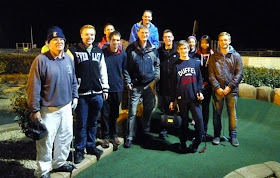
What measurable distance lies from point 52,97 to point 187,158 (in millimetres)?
2197

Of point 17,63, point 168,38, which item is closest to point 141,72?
point 168,38

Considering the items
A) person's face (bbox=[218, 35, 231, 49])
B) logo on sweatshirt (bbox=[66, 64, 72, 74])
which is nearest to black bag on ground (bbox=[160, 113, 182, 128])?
person's face (bbox=[218, 35, 231, 49])

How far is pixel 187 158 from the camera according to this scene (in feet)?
13.7

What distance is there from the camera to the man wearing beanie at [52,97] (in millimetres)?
3070

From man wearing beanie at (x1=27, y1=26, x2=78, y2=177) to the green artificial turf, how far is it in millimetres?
561

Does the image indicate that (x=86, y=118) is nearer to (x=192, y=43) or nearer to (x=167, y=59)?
(x=167, y=59)

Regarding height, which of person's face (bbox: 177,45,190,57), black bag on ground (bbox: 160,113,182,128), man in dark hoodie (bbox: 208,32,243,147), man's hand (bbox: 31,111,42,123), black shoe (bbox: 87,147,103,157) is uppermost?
person's face (bbox: 177,45,190,57)

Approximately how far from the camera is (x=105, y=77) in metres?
3.97

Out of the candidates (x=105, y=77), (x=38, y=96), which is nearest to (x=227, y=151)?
(x=105, y=77)

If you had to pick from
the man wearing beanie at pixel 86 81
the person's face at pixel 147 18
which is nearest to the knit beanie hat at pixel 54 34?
the man wearing beanie at pixel 86 81

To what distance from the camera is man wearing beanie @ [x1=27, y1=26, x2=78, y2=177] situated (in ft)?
10.1

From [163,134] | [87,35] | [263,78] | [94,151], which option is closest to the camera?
[87,35]

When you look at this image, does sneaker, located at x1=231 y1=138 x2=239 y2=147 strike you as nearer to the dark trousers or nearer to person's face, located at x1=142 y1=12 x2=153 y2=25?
the dark trousers

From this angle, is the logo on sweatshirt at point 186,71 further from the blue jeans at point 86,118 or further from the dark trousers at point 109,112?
the blue jeans at point 86,118
